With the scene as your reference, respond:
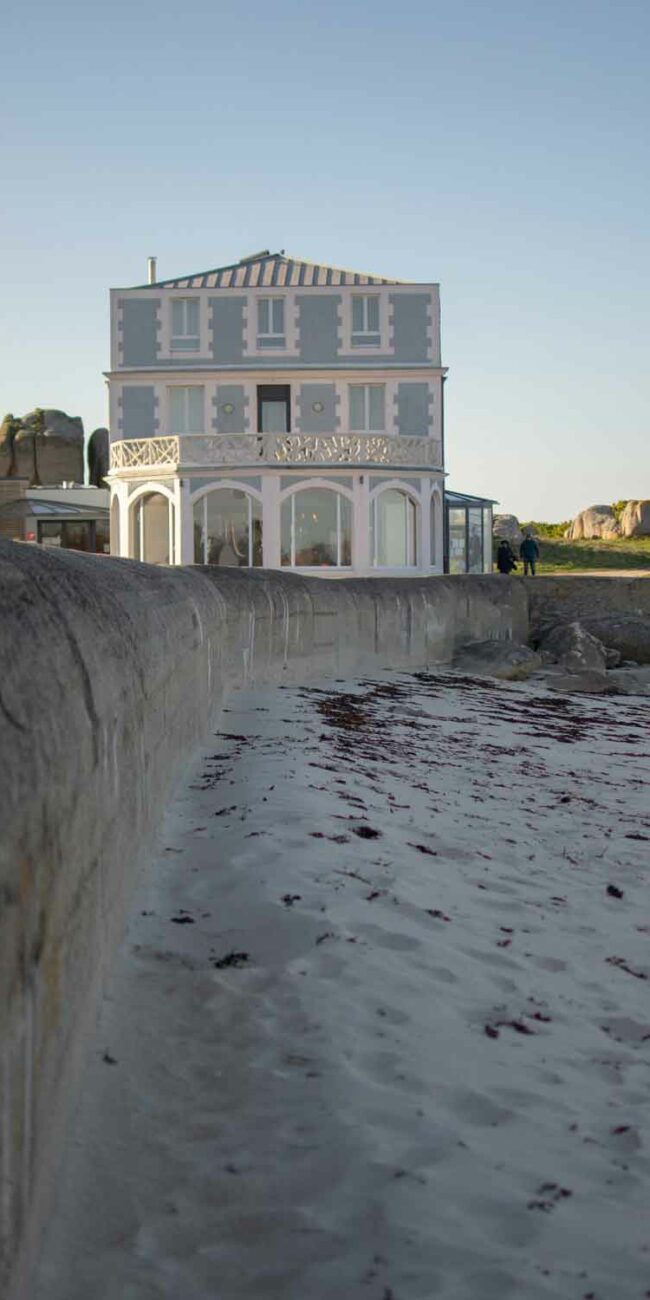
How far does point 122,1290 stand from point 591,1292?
0.95 m

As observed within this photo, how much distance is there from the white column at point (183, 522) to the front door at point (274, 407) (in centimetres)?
443

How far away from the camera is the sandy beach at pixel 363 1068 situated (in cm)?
268

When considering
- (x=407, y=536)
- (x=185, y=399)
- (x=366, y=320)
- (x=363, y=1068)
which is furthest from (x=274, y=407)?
(x=363, y=1068)

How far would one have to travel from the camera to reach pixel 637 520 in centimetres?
4062

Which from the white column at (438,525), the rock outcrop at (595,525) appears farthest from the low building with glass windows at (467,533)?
the rock outcrop at (595,525)

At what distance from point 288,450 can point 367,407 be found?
4.90 meters

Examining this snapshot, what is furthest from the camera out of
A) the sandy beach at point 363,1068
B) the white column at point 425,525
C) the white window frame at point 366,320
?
the white window frame at point 366,320

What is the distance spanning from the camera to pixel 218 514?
31.1 metres

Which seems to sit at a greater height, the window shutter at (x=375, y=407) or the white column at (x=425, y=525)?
the window shutter at (x=375, y=407)

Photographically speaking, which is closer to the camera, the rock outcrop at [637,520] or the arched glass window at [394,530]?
the arched glass window at [394,530]

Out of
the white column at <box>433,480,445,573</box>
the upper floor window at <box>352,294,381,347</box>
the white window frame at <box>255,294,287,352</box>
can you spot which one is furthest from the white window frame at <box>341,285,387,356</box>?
the white column at <box>433,480,445,573</box>

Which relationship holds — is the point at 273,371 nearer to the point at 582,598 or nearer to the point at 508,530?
the point at 508,530

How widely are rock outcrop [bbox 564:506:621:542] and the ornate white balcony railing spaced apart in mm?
12109

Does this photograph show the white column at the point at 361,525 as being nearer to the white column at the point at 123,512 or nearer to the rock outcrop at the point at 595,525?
the white column at the point at 123,512
